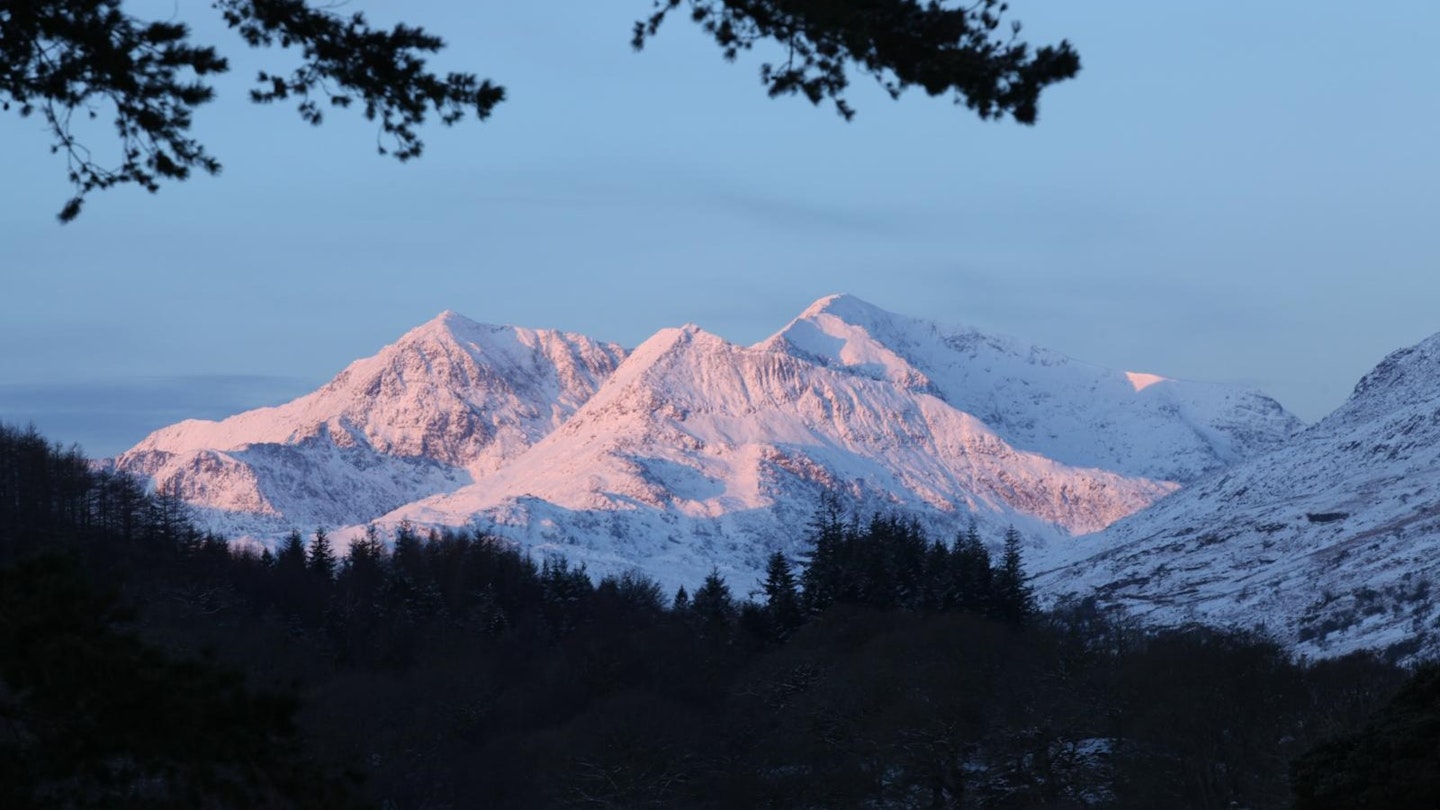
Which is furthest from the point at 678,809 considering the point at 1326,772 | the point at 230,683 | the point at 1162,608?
the point at 1162,608

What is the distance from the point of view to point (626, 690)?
258 feet

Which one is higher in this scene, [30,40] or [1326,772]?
[30,40]

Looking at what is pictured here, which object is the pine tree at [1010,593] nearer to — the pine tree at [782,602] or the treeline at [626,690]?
the treeline at [626,690]

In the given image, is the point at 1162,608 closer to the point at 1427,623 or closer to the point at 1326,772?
the point at 1427,623

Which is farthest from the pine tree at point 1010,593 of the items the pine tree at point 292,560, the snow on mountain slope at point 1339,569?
the pine tree at point 292,560

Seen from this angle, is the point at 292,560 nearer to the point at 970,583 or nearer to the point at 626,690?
the point at 626,690

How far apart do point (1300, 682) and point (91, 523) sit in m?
80.9

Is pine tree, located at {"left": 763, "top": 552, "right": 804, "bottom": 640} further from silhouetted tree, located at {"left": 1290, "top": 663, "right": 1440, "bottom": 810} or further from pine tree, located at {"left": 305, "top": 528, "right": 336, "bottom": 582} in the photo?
silhouetted tree, located at {"left": 1290, "top": 663, "right": 1440, "bottom": 810}

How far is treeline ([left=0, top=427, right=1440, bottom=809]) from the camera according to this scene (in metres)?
15.0

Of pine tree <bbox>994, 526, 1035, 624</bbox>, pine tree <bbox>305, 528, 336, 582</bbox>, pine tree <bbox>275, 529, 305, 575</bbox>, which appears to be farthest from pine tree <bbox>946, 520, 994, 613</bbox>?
pine tree <bbox>275, 529, 305, 575</bbox>

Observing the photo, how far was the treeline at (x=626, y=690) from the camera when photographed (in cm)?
1501

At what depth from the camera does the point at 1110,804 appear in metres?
56.4

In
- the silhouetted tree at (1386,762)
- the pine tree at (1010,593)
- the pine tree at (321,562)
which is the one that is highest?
the pine tree at (321,562)

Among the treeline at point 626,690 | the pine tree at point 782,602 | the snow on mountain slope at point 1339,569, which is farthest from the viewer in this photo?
the snow on mountain slope at point 1339,569
